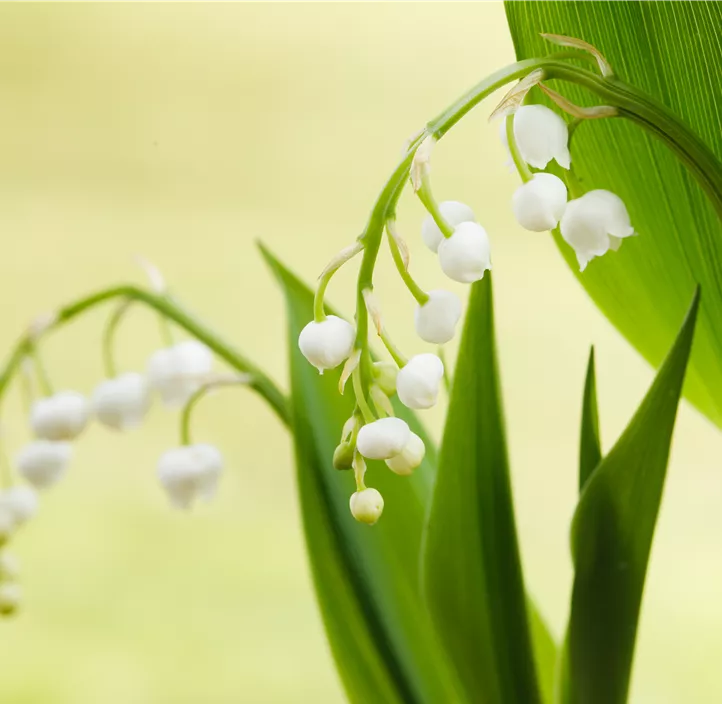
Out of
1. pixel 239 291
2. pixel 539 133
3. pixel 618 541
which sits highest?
pixel 239 291

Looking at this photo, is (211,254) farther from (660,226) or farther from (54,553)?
(660,226)

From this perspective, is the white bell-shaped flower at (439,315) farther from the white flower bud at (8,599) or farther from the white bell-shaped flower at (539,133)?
the white flower bud at (8,599)

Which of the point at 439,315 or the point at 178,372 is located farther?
the point at 178,372

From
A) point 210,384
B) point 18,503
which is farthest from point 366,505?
point 18,503

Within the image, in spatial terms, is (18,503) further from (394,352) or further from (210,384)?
(394,352)

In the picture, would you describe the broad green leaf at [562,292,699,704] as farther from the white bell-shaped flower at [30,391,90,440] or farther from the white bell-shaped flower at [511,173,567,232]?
the white bell-shaped flower at [30,391,90,440]

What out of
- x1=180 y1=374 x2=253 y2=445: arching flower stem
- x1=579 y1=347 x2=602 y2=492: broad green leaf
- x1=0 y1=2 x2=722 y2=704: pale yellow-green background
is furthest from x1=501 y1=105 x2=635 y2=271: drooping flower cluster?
x1=0 y1=2 x2=722 y2=704: pale yellow-green background

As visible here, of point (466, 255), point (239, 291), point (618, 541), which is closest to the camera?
point (466, 255)
